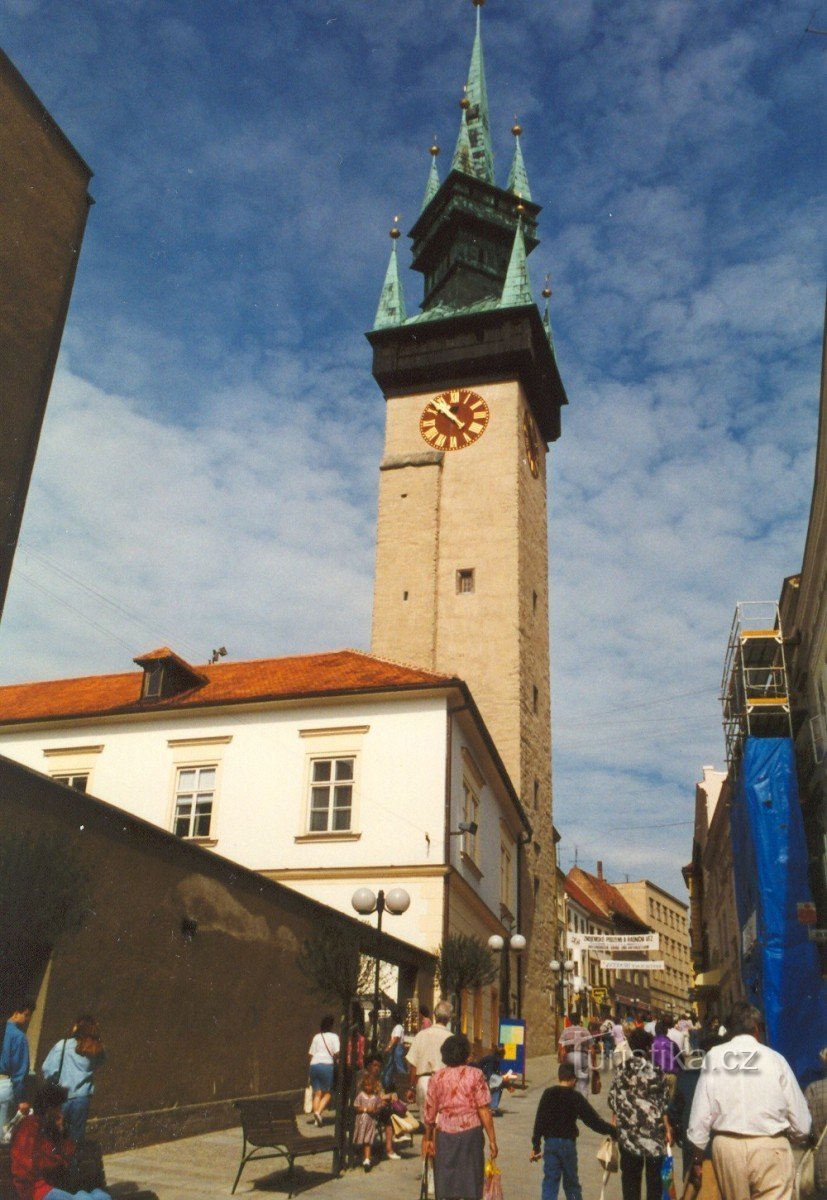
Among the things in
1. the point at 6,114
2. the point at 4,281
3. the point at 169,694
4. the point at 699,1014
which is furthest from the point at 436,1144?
the point at 699,1014

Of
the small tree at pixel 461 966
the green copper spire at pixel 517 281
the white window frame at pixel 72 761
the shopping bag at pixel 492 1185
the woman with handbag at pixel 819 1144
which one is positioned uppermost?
the green copper spire at pixel 517 281

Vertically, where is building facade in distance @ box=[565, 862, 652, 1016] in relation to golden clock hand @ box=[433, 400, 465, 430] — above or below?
below

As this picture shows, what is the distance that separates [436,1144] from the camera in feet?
24.1

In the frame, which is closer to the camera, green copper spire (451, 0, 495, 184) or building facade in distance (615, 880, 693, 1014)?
green copper spire (451, 0, 495, 184)

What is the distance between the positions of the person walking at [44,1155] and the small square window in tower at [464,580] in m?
32.0

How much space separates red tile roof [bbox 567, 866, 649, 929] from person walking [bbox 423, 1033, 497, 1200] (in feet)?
268

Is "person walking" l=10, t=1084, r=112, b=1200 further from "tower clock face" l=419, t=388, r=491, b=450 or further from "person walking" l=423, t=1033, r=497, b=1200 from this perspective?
"tower clock face" l=419, t=388, r=491, b=450

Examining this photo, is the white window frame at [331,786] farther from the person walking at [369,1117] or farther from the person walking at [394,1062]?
the person walking at [369,1117]

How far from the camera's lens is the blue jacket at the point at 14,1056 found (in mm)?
8602

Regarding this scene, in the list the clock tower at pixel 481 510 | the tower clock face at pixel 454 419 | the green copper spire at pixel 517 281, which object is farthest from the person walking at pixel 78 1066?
the green copper spire at pixel 517 281

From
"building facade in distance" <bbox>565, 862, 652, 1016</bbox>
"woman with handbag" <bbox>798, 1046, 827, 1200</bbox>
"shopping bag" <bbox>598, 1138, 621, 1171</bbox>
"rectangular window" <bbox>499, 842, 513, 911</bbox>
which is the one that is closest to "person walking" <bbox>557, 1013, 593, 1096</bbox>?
"shopping bag" <bbox>598, 1138, 621, 1171</bbox>

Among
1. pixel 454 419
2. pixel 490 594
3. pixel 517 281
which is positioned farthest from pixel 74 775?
pixel 517 281

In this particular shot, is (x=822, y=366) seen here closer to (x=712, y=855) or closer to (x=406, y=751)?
(x=406, y=751)

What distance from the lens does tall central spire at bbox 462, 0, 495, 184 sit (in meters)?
51.5
